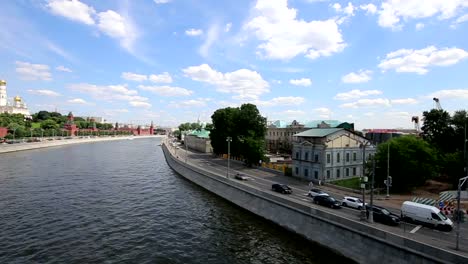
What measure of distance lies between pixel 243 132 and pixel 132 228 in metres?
48.1

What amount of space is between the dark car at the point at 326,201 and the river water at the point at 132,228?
5.11 metres

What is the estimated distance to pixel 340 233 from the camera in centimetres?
2858

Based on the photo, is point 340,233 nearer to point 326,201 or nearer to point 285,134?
point 326,201

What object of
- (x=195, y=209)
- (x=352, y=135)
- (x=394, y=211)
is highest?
(x=352, y=135)

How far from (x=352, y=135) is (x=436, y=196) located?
17.9m

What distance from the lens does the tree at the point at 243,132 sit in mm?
71312

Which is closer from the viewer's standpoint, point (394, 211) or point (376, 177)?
point (394, 211)

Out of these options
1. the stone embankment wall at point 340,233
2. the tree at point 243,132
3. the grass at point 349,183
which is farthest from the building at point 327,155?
the tree at point 243,132

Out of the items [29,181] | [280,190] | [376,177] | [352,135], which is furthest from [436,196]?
[29,181]

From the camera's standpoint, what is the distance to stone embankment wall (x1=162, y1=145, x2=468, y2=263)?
73.1ft

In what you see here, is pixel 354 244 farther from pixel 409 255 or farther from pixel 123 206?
pixel 123 206

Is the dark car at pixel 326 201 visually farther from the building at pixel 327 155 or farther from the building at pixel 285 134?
the building at pixel 285 134

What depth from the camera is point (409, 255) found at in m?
22.7

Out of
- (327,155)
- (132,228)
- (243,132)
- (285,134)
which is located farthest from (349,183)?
(285,134)
